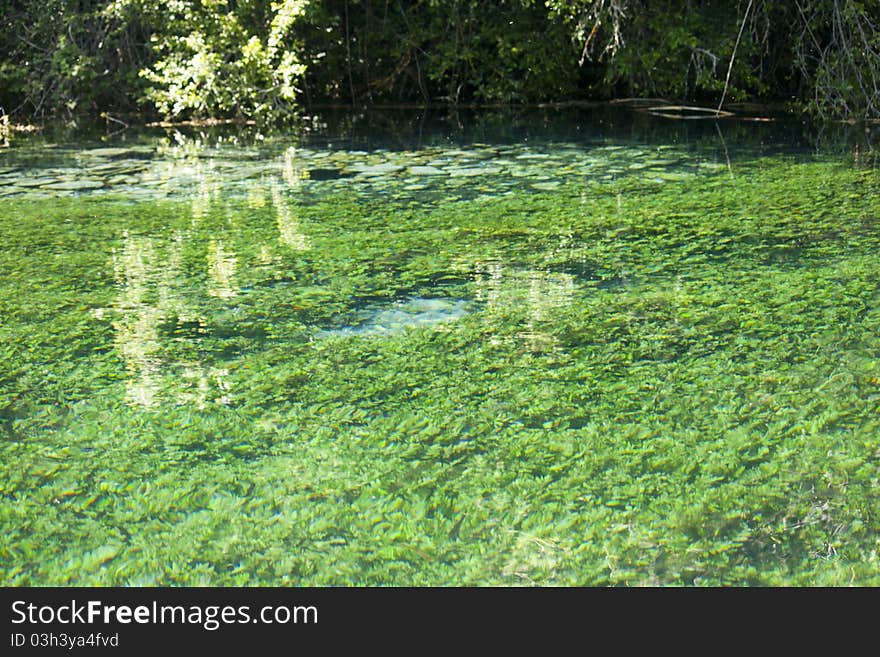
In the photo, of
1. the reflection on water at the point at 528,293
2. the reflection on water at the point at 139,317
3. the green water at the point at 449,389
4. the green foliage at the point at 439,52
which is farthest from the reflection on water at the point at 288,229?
the green foliage at the point at 439,52

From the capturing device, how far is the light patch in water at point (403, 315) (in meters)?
3.13

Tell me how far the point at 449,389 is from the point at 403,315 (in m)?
0.67

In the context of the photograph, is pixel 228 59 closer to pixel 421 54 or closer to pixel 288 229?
pixel 421 54

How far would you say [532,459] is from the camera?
2240 mm

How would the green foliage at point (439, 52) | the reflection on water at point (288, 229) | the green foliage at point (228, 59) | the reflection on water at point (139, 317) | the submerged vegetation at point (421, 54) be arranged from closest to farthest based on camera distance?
the reflection on water at point (139, 317), the reflection on water at point (288, 229), the submerged vegetation at point (421, 54), the green foliage at point (228, 59), the green foliage at point (439, 52)

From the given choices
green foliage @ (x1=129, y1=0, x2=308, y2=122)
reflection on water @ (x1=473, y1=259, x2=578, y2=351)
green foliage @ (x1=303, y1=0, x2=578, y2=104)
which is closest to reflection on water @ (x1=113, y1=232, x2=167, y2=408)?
reflection on water @ (x1=473, y1=259, x2=578, y2=351)

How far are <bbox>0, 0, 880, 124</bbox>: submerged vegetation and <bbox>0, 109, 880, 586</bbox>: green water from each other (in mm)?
2993

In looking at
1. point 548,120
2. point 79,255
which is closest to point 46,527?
point 79,255

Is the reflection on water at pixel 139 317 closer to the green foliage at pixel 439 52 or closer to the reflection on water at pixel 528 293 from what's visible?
the reflection on water at pixel 528 293

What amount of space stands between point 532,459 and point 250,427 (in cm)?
67

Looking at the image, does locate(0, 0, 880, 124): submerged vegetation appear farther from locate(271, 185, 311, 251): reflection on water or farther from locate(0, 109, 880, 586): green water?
locate(271, 185, 311, 251): reflection on water

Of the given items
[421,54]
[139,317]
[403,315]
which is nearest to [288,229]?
[139,317]

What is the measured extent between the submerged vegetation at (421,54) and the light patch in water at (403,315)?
16.5ft
